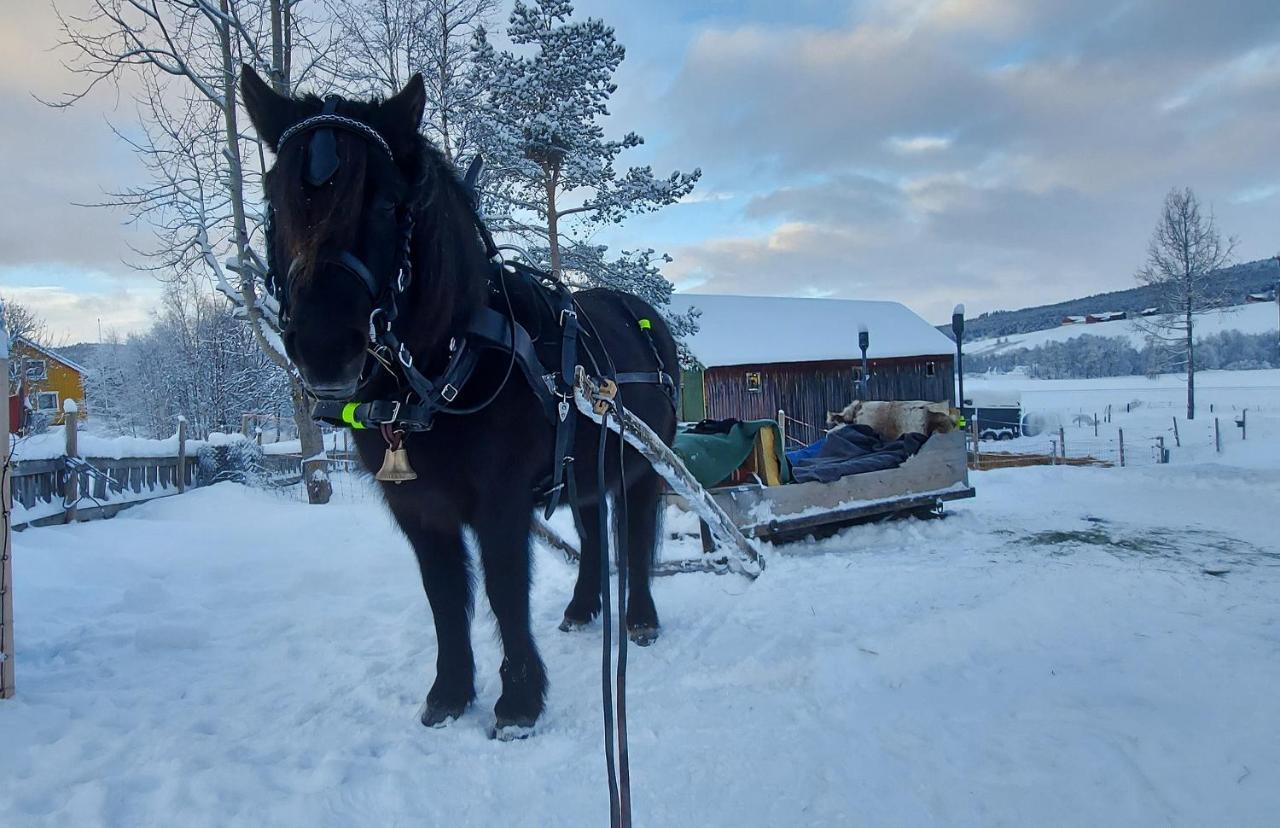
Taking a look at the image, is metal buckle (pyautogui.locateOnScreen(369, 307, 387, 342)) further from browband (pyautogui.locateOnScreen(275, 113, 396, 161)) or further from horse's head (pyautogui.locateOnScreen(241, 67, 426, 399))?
browband (pyautogui.locateOnScreen(275, 113, 396, 161))

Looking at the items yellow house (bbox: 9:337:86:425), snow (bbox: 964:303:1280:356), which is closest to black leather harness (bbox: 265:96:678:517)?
yellow house (bbox: 9:337:86:425)

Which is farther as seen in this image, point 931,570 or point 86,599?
point 931,570

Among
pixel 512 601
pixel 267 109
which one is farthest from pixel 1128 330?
pixel 267 109

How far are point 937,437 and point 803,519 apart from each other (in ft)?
7.27

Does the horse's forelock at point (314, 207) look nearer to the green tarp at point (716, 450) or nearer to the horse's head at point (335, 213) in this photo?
the horse's head at point (335, 213)

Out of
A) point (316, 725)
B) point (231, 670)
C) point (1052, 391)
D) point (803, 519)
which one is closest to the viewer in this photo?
point (316, 725)

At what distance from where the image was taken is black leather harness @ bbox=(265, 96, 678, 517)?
186cm

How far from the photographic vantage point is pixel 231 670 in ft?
10.2

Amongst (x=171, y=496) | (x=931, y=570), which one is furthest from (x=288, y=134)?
(x=171, y=496)

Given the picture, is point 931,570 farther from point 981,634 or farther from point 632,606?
point 632,606

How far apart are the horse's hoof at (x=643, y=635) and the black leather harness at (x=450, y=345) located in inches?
37.5

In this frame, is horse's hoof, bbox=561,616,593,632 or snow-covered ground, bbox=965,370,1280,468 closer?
horse's hoof, bbox=561,616,593,632

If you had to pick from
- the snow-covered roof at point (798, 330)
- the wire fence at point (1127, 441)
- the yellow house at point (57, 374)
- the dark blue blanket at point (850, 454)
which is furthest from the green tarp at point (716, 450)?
the yellow house at point (57, 374)

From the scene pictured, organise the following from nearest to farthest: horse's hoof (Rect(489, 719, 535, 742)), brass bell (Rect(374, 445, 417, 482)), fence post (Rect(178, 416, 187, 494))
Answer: brass bell (Rect(374, 445, 417, 482)) → horse's hoof (Rect(489, 719, 535, 742)) → fence post (Rect(178, 416, 187, 494))
